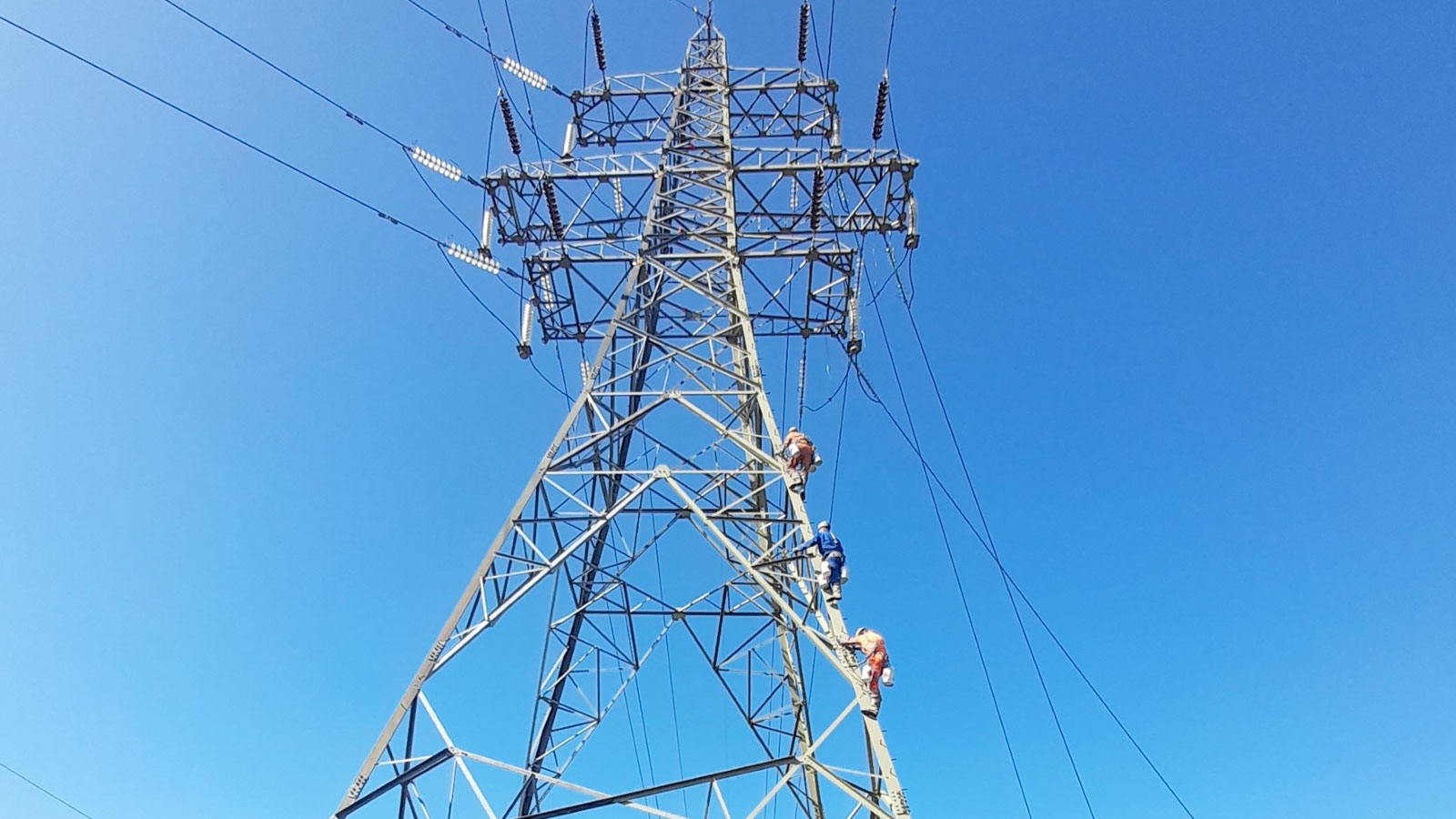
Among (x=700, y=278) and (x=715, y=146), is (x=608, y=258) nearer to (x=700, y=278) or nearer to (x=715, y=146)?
(x=700, y=278)

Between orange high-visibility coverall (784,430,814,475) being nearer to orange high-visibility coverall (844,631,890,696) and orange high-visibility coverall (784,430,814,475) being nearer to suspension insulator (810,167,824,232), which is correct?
orange high-visibility coverall (844,631,890,696)

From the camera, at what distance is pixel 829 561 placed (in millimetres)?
7883

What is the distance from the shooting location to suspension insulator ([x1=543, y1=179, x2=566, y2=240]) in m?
13.3

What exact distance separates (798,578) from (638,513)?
2.95 metres

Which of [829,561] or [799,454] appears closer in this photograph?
[829,561]

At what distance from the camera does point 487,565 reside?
7.97m

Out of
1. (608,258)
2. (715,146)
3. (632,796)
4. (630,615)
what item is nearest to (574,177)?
(608,258)

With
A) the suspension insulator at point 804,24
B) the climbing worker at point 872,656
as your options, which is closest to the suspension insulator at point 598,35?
the suspension insulator at point 804,24

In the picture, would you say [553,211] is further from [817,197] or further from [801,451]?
[801,451]

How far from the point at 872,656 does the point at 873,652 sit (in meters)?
0.04

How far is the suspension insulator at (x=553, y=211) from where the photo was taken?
13.3 m

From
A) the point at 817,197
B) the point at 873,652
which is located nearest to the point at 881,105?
the point at 817,197

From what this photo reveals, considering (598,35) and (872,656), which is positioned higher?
(598,35)

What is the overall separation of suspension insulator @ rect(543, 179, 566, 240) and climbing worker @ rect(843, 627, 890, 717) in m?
8.70
